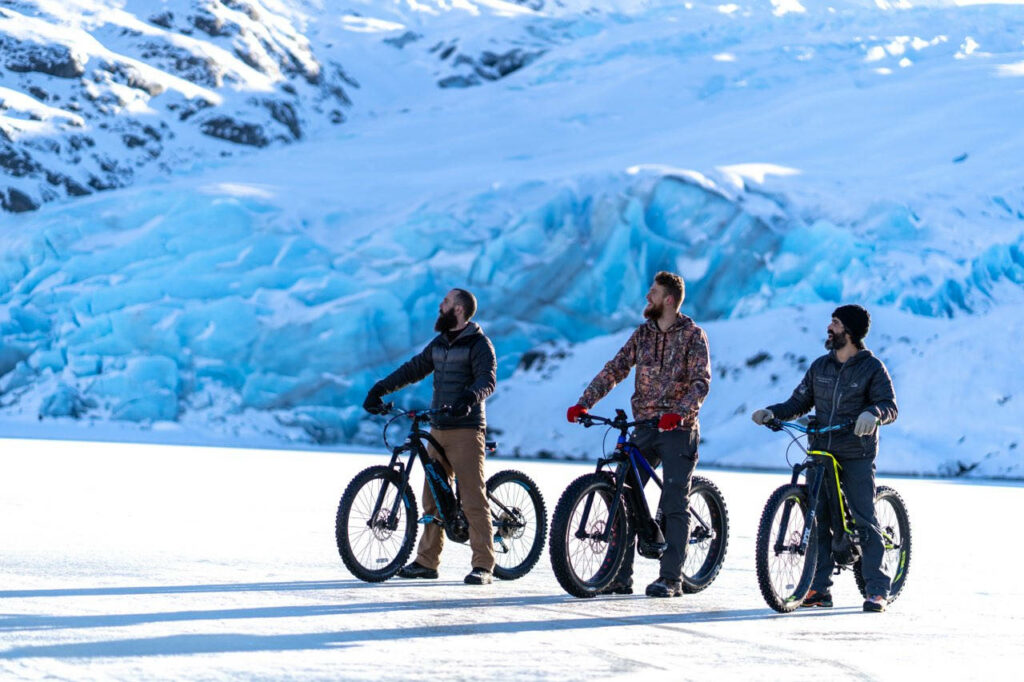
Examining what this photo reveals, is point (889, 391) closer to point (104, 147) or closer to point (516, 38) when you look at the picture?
point (104, 147)

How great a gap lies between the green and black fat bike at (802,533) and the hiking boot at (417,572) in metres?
1.69

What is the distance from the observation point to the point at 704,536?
261 inches

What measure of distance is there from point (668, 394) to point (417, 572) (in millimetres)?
1581

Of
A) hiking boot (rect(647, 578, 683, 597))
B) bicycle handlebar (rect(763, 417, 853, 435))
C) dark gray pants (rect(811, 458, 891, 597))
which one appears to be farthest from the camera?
hiking boot (rect(647, 578, 683, 597))

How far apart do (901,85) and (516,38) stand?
2142 cm

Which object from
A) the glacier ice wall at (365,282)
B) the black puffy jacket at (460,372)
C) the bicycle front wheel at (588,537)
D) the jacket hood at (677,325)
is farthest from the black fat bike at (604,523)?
the glacier ice wall at (365,282)

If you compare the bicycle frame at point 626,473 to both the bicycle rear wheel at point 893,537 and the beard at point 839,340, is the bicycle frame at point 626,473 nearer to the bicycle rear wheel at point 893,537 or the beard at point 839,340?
the beard at point 839,340

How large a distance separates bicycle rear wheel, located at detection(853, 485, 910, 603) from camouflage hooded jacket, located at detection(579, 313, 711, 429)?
1.01m

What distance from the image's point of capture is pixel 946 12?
46.8 meters

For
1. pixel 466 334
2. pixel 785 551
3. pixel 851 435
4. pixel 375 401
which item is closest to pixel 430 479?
pixel 375 401

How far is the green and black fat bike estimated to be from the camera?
5895 millimetres

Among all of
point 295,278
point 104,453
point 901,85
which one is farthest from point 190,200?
point 901,85

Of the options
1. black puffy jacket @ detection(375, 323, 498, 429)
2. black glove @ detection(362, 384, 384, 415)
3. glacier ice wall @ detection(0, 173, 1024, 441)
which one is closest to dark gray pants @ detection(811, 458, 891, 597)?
black puffy jacket @ detection(375, 323, 498, 429)

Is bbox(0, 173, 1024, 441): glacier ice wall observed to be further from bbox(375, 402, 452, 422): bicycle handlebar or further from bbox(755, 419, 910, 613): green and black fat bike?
bbox(755, 419, 910, 613): green and black fat bike
